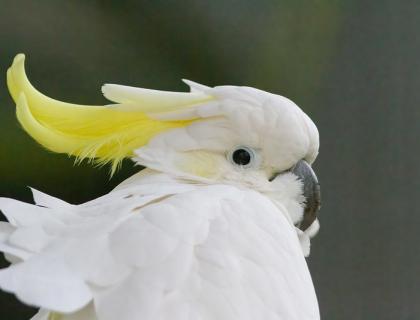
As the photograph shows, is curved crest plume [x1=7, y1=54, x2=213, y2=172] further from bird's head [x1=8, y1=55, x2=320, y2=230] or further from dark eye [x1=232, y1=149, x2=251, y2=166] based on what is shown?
dark eye [x1=232, y1=149, x2=251, y2=166]

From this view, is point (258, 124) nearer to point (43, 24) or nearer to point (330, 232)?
point (43, 24)

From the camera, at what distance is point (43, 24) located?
2.00 meters

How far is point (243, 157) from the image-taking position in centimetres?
128

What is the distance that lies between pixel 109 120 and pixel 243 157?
0.31m

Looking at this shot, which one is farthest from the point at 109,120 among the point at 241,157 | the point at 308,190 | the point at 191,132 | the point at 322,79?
the point at 322,79

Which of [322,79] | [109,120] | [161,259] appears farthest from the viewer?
[322,79]

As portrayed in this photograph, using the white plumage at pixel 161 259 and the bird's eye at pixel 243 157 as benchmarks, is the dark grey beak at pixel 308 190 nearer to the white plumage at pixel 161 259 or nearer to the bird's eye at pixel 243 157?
the bird's eye at pixel 243 157

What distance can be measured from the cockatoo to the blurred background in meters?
0.79

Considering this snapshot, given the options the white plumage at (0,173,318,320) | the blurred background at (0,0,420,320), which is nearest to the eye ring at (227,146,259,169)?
the white plumage at (0,173,318,320)

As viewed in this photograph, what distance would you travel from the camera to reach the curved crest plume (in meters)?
1.23

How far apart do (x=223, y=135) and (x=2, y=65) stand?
104 cm

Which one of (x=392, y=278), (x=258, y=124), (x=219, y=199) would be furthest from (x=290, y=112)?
(x=392, y=278)

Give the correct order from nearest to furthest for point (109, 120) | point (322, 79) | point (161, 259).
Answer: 1. point (161, 259)
2. point (109, 120)
3. point (322, 79)

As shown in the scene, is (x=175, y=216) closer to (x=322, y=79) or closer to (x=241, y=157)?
(x=241, y=157)
